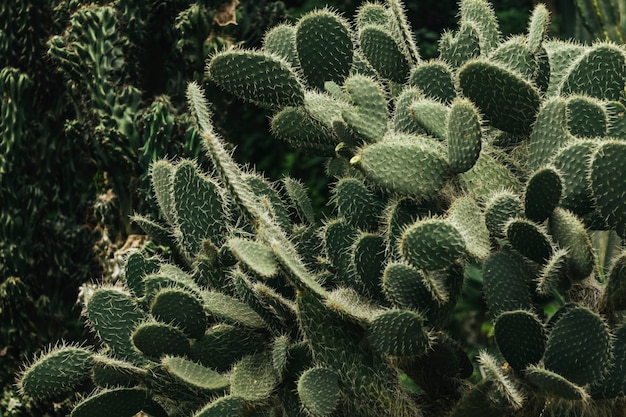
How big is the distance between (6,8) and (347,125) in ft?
10.5

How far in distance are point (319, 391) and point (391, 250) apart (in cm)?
32

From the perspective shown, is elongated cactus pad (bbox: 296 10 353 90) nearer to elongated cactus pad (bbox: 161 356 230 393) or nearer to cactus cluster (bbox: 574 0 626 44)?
elongated cactus pad (bbox: 161 356 230 393)

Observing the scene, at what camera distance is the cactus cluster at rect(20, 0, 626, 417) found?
1854 mm

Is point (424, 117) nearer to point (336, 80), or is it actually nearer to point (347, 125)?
point (347, 125)

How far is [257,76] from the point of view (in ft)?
7.28

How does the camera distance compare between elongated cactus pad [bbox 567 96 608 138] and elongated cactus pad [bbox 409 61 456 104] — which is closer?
elongated cactus pad [bbox 567 96 608 138]

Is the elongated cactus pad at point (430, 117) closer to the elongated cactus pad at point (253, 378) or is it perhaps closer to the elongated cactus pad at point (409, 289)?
the elongated cactus pad at point (409, 289)

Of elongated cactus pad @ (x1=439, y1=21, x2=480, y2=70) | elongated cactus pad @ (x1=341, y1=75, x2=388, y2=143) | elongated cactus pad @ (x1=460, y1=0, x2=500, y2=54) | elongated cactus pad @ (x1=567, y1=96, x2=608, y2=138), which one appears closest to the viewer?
elongated cactus pad @ (x1=567, y1=96, x2=608, y2=138)

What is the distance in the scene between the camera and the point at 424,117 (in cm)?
206

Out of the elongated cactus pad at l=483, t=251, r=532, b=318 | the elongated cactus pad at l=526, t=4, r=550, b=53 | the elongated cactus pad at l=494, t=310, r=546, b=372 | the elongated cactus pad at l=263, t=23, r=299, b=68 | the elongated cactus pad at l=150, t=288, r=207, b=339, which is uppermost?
the elongated cactus pad at l=526, t=4, r=550, b=53

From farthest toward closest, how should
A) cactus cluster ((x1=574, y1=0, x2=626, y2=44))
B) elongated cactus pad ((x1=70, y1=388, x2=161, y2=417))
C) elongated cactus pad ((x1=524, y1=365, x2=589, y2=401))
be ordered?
cactus cluster ((x1=574, y1=0, x2=626, y2=44)), elongated cactus pad ((x1=70, y1=388, x2=161, y2=417)), elongated cactus pad ((x1=524, y1=365, x2=589, y2=401))

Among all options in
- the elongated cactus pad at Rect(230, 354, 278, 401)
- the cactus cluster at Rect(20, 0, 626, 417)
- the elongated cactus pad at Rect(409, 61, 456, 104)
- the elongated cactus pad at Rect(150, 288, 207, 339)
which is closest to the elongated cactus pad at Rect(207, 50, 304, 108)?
the cactus cluster at Rect(20, 0, 626, 417)

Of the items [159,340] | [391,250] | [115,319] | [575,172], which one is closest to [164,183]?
[115,319]

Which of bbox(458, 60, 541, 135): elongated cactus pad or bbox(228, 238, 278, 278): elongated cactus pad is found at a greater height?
bbox(458, 60, 541, 135): elongated cactus pad
